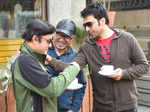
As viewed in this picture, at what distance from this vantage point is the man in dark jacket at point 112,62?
2.75 m

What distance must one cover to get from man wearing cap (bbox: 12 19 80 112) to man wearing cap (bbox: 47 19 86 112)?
2.43ft

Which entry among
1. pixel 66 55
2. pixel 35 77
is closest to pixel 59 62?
pixel 66 55

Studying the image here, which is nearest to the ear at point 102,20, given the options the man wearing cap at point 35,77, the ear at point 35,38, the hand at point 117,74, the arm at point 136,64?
the arm at point 136,64

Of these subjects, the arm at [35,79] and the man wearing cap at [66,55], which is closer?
the arm at [35,79]

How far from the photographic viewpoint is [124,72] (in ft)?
8.79

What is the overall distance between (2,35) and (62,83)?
4649 millimetres

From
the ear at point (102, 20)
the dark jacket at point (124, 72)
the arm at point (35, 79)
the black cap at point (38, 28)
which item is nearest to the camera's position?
the arm at point (35, 79)

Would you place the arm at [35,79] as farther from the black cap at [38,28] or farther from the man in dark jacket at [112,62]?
the man in dark jacket at [112,62]

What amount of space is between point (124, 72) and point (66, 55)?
0.84 metres

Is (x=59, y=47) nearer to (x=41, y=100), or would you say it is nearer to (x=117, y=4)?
(x=41, y=100)

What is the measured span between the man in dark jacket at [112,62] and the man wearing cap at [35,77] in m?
0.59

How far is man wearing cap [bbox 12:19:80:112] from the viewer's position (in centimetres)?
214

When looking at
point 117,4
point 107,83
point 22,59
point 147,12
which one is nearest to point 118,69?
point 107,83

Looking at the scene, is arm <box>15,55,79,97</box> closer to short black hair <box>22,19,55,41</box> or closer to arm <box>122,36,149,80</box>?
short black hair <box>22,19,55,41</box>
